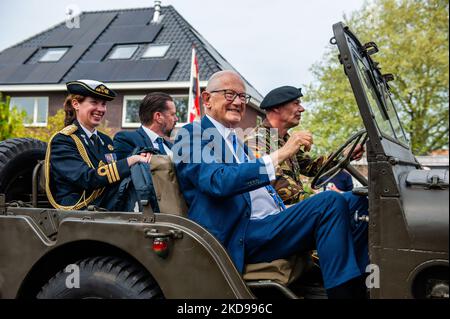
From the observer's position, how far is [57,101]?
71.3 ft

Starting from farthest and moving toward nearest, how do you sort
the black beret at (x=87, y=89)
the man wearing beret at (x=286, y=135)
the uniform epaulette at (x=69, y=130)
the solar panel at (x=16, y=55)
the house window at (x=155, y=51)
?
the solar panel at (x=16, y=55), the house window at (x=155, y=51), the man wearing beret at (x=286, y=135), the black beret at (x=87, y=89), the uniform epaulette at (x=69, y=130)

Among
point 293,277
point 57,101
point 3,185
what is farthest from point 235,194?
point 57,101

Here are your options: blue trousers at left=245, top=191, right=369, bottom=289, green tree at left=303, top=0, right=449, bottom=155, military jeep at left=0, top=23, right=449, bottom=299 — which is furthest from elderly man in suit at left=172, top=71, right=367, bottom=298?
green tree at left=303, top=0, right=449, bottom=155

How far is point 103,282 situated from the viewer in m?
2.69

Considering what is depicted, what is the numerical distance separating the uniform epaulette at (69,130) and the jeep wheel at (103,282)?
3.36ft

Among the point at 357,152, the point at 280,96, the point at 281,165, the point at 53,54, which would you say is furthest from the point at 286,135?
the point at 53,54

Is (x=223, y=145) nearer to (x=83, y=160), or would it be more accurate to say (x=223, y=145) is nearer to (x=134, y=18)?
(x=83, y=160)

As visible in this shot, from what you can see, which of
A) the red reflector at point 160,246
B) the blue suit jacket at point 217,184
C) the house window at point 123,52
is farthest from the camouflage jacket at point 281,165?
the house window at point 123,52

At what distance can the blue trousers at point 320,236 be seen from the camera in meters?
2.48

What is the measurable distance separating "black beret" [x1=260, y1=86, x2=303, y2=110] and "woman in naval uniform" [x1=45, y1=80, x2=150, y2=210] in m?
1.20

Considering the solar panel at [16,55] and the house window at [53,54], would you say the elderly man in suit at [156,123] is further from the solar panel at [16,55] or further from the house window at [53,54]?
the solar panel at [16,55]

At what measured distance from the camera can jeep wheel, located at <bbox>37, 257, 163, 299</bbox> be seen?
264cm

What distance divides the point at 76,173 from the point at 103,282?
846 millimetres
